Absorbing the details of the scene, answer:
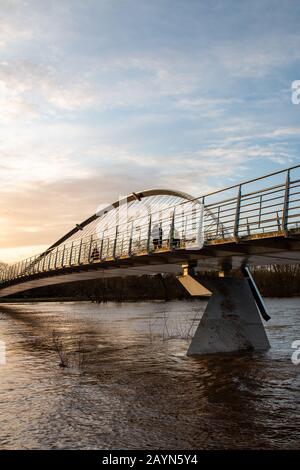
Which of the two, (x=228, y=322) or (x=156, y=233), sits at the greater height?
(x=156, y=233)

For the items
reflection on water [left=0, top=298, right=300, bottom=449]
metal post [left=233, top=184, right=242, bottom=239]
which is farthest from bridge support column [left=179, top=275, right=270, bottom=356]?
metal post [left=233, top=184, right=242, bottom=239]

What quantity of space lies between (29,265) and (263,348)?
3354cm

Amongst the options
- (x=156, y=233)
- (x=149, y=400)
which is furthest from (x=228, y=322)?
(x=149, y=400)

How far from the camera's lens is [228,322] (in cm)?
1695

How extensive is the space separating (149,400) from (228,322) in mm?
7548

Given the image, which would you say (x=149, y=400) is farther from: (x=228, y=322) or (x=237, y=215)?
(x=228, y=322)

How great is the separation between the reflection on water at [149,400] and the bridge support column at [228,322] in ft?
2.33

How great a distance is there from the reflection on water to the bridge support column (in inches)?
28.0

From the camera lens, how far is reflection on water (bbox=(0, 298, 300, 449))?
744 cm

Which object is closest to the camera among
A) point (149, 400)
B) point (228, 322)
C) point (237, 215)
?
point (149, 400)

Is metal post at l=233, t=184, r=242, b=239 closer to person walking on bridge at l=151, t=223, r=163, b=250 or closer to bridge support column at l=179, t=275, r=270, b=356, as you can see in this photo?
bridge support column at l=179, t=275, r=270, b=356

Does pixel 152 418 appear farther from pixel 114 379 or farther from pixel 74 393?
pixel 114 379

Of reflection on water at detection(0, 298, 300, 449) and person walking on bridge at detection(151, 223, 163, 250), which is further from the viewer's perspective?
person walking on bridge at detection(151, 223, 163, 250)
